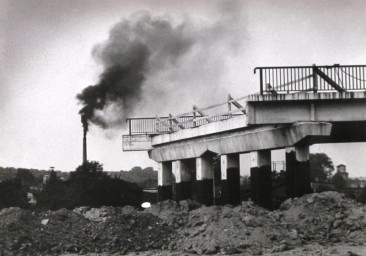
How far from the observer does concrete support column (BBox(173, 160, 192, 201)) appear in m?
42.4

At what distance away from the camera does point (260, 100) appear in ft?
91.1

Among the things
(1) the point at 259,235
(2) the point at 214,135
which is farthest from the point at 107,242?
(2) the point at 214,135

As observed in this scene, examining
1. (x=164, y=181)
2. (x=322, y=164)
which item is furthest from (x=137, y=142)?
(x=322, y=164)

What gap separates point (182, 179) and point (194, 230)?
19.6m

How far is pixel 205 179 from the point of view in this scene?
→ 3891 cm

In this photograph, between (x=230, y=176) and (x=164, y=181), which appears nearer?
(x=230, y=176)

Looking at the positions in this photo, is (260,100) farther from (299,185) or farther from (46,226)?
(46,226)

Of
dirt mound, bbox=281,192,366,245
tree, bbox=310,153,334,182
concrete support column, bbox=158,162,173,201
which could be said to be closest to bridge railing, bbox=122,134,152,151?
concrete support column, bbox=158,162,173,201

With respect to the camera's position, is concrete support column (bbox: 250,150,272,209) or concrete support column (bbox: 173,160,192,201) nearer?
concrete support column (bbox: 250,150,272,209)

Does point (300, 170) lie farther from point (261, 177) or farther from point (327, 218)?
point (327, 218)

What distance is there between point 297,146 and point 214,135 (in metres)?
8.28

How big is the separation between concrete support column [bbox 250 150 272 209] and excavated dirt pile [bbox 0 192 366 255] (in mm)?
6582

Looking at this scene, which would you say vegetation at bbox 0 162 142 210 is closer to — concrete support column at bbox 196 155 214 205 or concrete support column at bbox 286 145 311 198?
concrete support column at bbox 196 155 214 205

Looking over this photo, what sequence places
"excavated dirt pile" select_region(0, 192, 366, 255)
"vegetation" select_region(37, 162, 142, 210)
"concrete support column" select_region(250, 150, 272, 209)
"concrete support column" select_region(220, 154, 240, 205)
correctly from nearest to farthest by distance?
"excavated dirt pile" select_region(0, 192, 366, 255) < "concrete support column" select_region(250, 150, 272, 209) < "concrete support column" select_region(220, 154, 240, 205) < "vegetation" select_region(37, 162, 142, 210)
